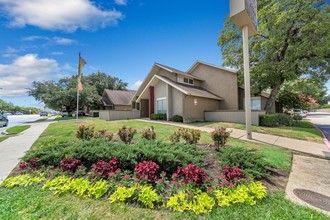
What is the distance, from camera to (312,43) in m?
12.1

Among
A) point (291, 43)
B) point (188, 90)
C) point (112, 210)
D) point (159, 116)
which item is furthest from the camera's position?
point (159, 116)

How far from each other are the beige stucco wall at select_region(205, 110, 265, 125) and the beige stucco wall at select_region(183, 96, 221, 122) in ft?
2.58

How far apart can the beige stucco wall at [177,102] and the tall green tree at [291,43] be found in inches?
281

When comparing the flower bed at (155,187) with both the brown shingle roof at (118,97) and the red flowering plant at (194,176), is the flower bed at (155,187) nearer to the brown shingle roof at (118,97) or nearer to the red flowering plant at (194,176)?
the red flowering plant at (194,176)

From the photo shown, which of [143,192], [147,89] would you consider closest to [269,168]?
[143,192]

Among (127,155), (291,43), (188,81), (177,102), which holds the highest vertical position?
(291,43)

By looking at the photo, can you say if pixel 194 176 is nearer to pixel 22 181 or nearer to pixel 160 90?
pixel 22 181

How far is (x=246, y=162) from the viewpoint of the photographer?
4.17 m

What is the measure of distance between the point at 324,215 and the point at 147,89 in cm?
1714

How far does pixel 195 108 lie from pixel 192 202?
43.1ft

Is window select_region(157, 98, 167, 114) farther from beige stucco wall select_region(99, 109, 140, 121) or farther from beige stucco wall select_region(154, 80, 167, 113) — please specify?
beige stucco wall select_region(99, 109, 140, 121)

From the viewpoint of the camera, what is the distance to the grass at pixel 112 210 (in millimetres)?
2613

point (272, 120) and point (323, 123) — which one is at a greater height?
point (272, 120)

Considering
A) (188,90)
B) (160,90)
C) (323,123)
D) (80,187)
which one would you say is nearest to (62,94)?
(160,90)
